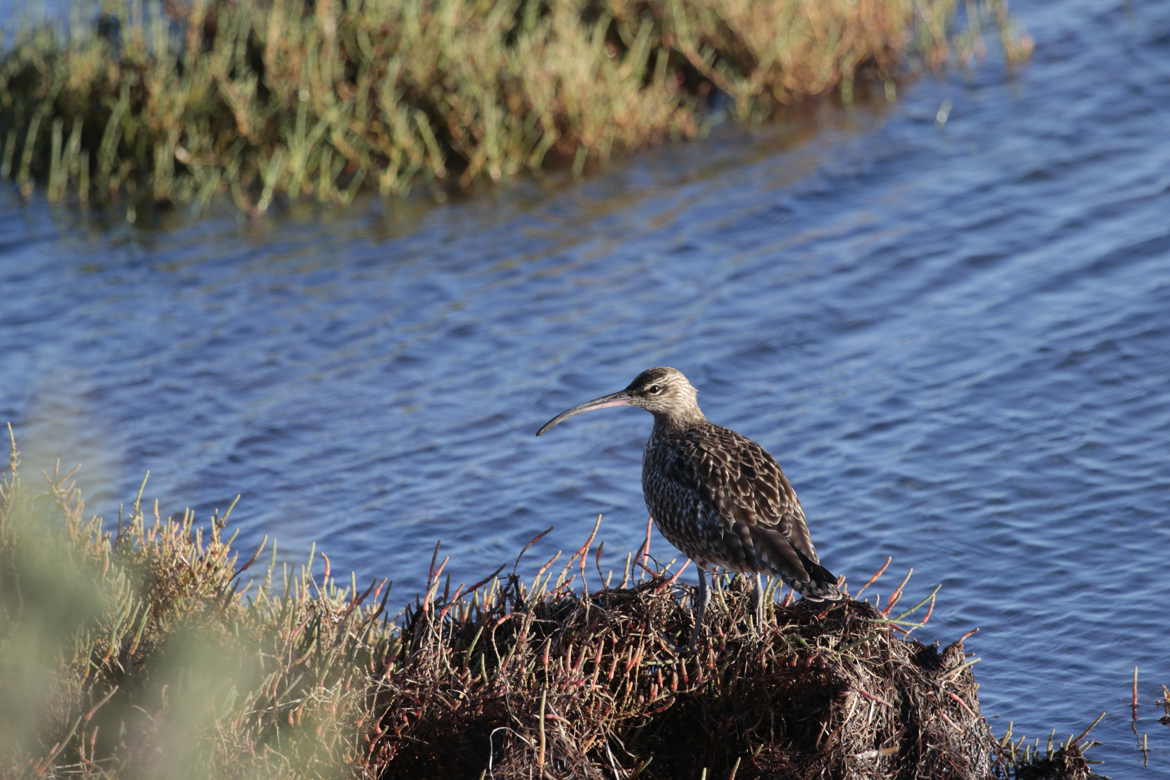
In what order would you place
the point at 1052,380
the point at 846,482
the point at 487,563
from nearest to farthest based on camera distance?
the point at 487,563 → the point at 846,482 → the point at 1052,380

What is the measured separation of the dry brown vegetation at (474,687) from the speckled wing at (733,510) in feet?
0.49

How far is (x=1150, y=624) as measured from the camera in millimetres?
6547

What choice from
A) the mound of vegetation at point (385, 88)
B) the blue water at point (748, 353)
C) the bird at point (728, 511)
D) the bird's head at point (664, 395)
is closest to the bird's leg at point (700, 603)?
the bird at point (728, 511)

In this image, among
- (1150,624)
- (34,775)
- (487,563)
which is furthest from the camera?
(487,563)

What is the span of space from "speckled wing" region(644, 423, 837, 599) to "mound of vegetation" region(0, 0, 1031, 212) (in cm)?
546

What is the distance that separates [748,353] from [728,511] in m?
3.62

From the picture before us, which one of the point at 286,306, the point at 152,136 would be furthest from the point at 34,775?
the point at 152,136

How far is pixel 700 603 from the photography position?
18.0 feet

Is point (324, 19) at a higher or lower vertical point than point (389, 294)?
higher

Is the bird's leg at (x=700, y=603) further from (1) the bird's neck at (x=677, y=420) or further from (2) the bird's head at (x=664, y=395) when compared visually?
(2) the bird's head at (x=664, y=395)

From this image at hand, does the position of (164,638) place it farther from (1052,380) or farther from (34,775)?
(1052,380)

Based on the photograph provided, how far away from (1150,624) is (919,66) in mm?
7057

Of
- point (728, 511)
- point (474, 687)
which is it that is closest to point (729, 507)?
point (728, 511)

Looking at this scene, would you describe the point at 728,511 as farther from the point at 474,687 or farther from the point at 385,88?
the point at 385,88
